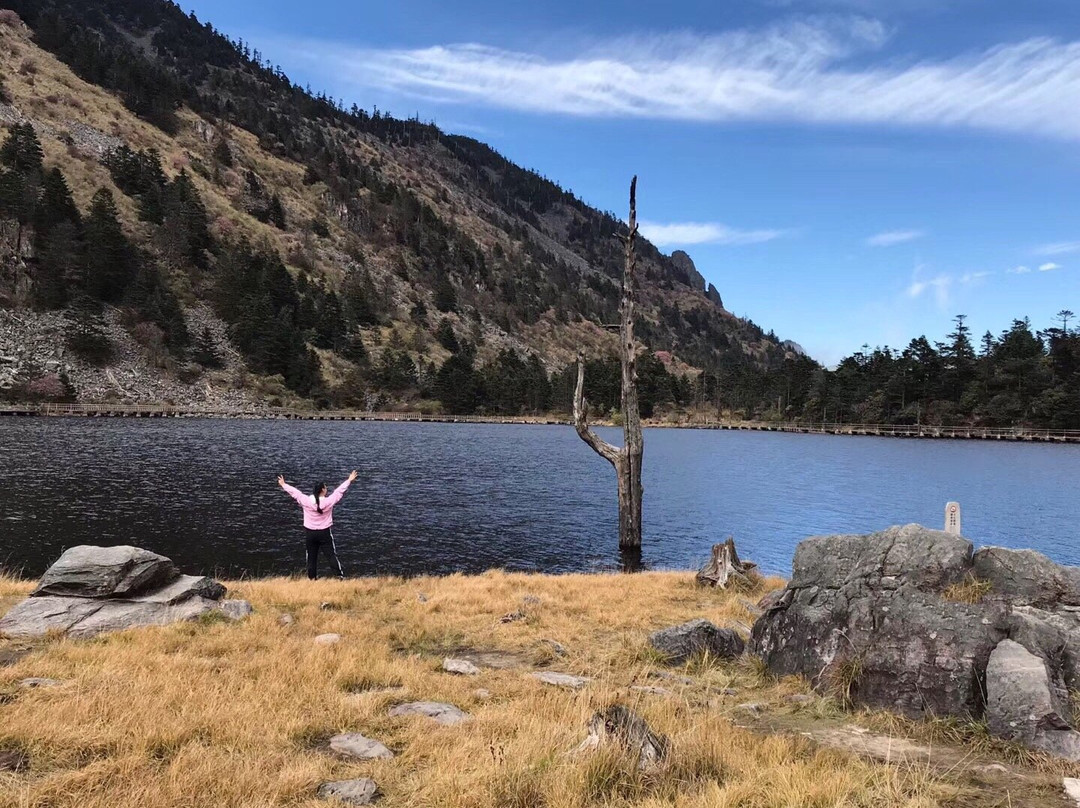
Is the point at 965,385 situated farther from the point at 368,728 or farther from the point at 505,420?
the point at 368,728

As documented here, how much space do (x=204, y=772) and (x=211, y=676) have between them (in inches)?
116

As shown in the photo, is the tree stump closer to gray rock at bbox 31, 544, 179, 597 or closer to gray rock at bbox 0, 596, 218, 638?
gray rock at bbox 0, 596, 218, 638

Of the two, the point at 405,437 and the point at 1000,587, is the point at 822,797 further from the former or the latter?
the point at 405,437

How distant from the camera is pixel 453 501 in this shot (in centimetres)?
3719

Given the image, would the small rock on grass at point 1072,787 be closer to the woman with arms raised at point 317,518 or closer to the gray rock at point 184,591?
the gray rock at point 184,591

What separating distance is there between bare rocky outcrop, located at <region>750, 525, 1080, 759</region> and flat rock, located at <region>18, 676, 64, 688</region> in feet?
30.3

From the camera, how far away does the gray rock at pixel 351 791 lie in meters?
4.95

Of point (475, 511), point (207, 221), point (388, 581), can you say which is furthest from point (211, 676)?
point (207, 221)

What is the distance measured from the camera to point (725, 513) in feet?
118

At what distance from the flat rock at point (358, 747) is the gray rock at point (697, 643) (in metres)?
5.22

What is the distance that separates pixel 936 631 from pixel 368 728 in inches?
263

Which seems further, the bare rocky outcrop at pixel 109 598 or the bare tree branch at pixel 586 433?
the bare tree branch at pixel 586 433

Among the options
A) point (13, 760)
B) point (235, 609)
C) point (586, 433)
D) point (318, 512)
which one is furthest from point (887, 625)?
point (586, 433)

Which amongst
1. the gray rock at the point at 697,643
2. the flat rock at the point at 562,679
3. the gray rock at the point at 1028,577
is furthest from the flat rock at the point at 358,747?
the gray rock at the point at 1028,577
